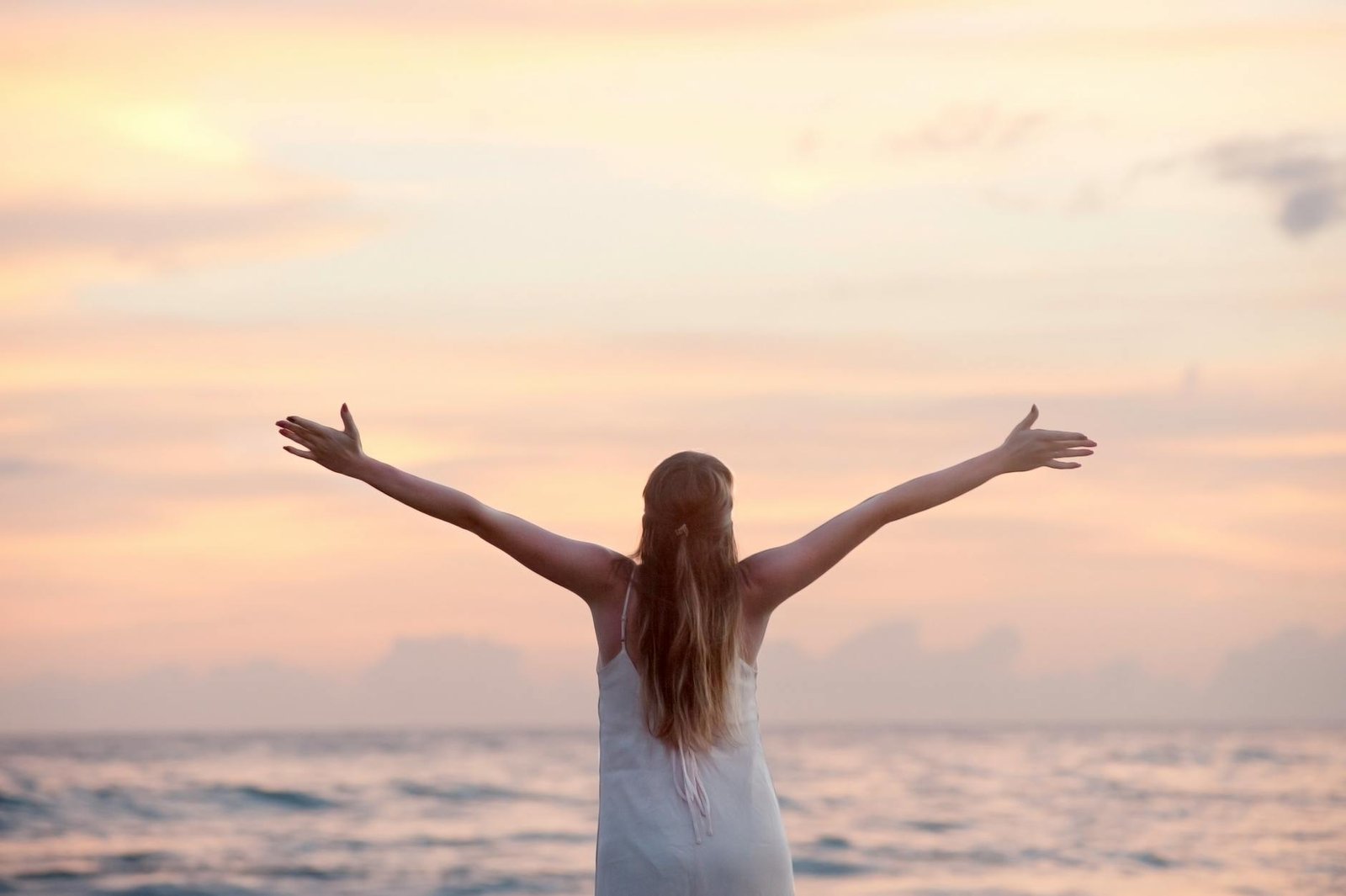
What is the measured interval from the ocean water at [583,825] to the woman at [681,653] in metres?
13.3

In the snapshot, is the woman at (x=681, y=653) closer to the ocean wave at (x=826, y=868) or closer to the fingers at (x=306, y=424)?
the fingers at (x=306, y=424)

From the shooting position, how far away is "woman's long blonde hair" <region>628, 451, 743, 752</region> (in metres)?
3.18

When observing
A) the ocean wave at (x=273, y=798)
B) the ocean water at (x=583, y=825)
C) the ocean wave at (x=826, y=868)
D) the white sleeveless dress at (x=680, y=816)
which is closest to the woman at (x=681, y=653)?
the white sleeveless dress at (x=680, y=816)

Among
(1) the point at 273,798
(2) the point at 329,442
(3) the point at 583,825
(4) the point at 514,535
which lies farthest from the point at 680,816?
(1) the point at 273,798

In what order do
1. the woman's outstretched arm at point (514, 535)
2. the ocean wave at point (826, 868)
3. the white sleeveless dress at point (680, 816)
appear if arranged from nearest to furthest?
the white sleeveless dress at point (680, 816) → the woman's outstretched arm at point (514, 535) → the ocean wave at point (826, 868)

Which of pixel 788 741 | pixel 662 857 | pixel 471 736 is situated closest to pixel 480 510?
pixel 662 857

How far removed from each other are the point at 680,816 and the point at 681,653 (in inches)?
13.1

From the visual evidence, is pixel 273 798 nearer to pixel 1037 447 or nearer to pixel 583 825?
pixel 583 825

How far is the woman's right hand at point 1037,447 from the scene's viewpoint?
142 inches

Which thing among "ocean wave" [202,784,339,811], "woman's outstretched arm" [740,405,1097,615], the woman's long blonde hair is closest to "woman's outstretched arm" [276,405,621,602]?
the woman's long blonde hair

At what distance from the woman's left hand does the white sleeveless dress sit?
77 cm

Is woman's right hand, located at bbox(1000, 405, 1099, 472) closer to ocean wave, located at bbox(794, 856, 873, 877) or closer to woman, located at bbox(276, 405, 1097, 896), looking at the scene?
woman, located at bbox(276, 405, 1097, 896)

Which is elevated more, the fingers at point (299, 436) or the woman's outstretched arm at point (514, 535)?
the fingers at point (299, 436)

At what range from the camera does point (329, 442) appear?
135 inches
